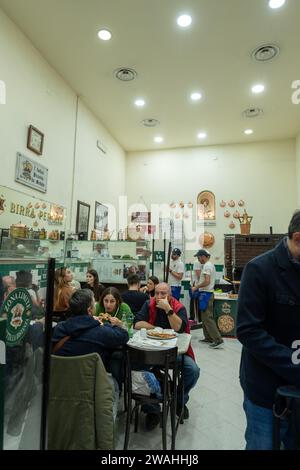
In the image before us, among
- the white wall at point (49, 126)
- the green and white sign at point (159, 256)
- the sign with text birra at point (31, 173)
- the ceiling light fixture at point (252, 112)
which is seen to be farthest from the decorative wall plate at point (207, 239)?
the sign with text birra at point (31, 173)

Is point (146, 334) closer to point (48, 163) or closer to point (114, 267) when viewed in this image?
point (114, 267)

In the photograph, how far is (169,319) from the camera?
2955 mm

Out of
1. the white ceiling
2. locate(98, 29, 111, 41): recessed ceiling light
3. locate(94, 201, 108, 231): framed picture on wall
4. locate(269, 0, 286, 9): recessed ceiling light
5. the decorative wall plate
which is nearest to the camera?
locate(269, 0, 286, 9): recessed ceiling light

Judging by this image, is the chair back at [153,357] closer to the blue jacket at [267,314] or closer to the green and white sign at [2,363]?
the blue jacket at [267,314]

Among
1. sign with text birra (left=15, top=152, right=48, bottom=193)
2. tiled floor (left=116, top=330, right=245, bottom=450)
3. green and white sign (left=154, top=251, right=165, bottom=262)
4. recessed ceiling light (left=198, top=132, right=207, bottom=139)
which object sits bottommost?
tiled floor (left=116, top=330, right=245, bottom=450)

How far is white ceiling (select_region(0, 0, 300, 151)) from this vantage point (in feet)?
12.6

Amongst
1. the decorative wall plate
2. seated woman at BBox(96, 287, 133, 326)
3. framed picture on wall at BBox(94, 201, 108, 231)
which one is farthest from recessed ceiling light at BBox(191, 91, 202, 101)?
seated woman at BBox(96, 287, 133, 326)

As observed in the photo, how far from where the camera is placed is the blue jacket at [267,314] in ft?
4.26

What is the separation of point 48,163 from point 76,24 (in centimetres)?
207

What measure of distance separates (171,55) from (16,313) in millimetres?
4717

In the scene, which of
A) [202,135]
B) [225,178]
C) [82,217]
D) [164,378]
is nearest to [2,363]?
[164,378]

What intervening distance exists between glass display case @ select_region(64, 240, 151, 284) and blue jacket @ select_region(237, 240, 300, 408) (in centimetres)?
367

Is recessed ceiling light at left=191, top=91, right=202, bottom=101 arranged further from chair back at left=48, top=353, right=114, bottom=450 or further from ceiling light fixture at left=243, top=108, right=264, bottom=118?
chair back at left=48, top=353, right=114, bottom=450

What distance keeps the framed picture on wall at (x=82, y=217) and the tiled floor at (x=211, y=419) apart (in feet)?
11.4
